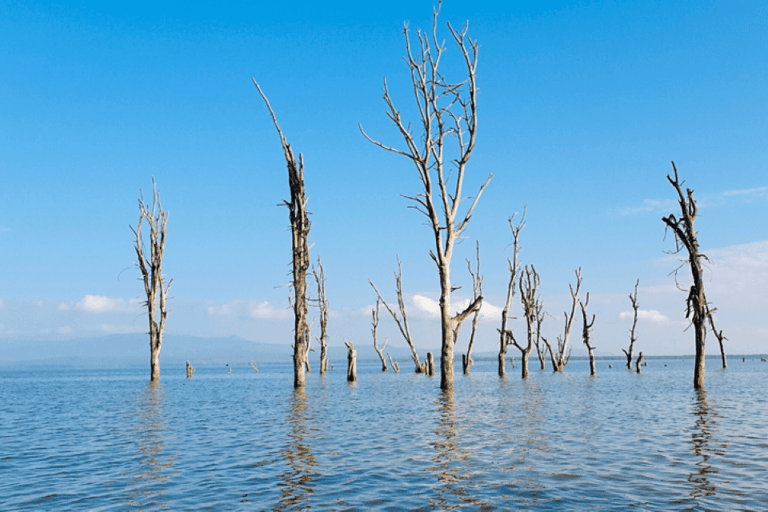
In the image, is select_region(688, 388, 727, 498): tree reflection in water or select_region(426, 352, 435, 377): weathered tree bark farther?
select_region(426, 352, 435, 377): weathered tree bark

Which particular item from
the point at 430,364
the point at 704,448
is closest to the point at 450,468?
the point at 704,448

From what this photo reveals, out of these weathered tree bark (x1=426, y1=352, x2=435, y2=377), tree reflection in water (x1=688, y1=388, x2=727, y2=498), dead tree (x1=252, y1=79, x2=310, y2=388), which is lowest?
weathered tree bark (x1=426, y1=352, x2=435, y2=377)

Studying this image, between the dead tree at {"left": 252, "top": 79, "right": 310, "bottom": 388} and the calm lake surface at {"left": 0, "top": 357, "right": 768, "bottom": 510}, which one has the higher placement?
the dead tree at {"left": 252, "top": 79, "right": 310, "bottom": 388}

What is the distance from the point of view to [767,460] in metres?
9.61

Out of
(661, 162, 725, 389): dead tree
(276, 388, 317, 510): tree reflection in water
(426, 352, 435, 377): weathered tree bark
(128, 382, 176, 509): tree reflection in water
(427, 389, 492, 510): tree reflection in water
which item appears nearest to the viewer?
(427, 389, 492, 510): tree reflection in water

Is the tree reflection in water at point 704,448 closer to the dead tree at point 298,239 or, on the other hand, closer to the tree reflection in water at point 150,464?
the tree reflection in water at point 150,464

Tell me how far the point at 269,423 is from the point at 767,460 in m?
11.6

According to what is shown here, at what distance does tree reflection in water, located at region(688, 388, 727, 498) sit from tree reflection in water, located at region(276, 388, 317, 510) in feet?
16.6

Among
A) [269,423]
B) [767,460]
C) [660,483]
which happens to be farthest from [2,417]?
[767,460]

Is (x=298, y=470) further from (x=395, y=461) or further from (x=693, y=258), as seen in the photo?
(x=693, y=258)

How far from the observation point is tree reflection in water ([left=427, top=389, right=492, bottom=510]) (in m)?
7.01

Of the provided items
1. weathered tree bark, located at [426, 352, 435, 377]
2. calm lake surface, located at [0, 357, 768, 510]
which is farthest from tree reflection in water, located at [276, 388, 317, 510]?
weathered tree bark, located at [426, 352, 435, 377]

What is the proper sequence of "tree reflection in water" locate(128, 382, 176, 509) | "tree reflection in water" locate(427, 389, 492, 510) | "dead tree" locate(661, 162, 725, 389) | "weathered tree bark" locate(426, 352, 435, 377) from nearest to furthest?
"tree reflection in water" locate(427, 389, 492, 510), "tree reflection in water" locate(128, 382, 176, 509), "dead tree" locate(661, 162, 725, 389), "weathered tree bark" locate(426, 352, 435, 377)

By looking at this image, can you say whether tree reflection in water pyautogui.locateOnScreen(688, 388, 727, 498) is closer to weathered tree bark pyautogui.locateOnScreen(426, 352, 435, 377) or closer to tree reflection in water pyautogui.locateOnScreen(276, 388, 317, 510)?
tree reflection in water pyautogui.locateOnScreen(276, 388, 317, 510)
